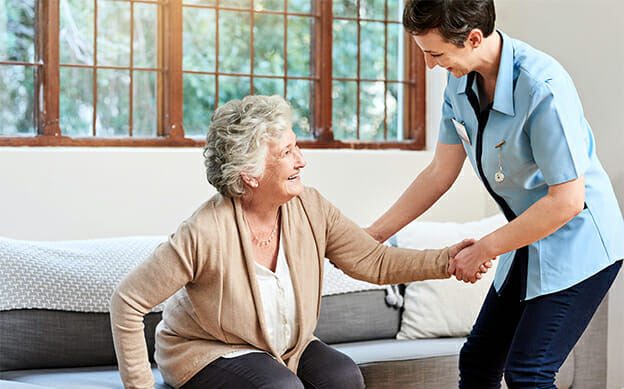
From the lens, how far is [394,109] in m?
A: 3.75

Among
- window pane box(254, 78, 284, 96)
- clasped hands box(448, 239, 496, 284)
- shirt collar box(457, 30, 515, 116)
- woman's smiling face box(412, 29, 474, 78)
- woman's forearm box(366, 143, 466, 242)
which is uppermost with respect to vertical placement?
window pane box(254, 78, 284, 96)

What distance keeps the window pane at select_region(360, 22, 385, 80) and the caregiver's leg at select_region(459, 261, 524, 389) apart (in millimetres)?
2029

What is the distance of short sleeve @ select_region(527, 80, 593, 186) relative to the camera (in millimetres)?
1560

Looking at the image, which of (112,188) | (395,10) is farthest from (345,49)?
(112,188)

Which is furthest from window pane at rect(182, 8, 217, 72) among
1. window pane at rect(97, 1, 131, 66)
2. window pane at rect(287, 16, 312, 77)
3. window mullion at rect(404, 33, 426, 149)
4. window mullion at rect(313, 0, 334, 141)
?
window mullion at rect(404, 33, 426, 149)

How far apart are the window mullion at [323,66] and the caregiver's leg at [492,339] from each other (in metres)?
1.80

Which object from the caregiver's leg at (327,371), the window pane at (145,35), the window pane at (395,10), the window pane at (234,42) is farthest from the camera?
the window pane at (395,10)

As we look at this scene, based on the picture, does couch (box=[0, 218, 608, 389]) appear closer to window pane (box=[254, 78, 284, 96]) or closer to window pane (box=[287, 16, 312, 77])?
window pane (box=[254, 78, 284, 96])

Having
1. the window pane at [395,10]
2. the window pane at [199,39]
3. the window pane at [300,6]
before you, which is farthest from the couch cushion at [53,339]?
the window pane at [395,10]

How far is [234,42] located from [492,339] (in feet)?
6.80

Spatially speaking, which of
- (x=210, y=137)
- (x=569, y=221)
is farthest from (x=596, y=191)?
(x=210, y=137)

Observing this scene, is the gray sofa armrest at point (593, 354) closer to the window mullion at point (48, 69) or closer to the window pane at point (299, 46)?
the window pane at point (299, 46)

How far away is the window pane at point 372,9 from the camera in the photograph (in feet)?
11.9

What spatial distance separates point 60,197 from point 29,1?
0.86 meters
